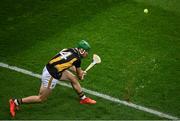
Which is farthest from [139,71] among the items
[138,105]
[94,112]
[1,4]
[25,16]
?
[1,4]

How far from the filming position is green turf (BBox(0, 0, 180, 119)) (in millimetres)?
9918

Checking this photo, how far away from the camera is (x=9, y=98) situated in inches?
382

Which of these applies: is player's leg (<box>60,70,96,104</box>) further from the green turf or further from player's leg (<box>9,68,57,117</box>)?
player's leg (<box>9,68,57,117</box>)

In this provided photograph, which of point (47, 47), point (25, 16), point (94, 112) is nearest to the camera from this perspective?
point (94, 112)

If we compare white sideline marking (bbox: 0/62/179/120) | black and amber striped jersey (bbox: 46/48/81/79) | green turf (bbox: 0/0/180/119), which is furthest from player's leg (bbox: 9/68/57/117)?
white sideline marking (bbox: 0/62/179/120)

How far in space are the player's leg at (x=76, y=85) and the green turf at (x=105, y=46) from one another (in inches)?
6.5

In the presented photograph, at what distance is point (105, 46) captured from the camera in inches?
476

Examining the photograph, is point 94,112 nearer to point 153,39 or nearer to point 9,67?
point 9,67

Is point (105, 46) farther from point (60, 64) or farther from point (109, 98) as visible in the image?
point (60, 64)

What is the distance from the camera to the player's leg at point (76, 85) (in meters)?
9.34

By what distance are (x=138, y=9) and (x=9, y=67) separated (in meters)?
5.05

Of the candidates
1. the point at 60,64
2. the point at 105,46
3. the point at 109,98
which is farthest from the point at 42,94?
the point at 105,46

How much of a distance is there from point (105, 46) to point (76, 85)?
2.81 m

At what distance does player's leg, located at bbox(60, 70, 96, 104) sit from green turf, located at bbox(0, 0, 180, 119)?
166 millimetres
